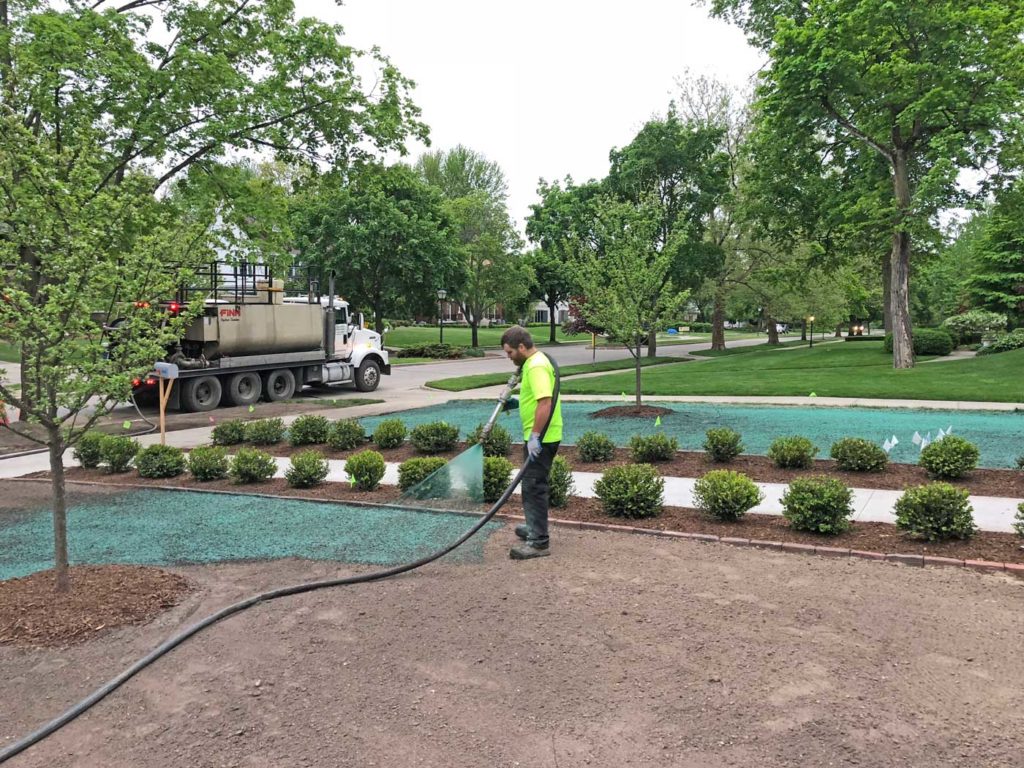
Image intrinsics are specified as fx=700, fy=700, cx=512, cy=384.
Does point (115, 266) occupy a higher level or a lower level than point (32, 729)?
higher

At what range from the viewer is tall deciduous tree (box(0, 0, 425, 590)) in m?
4.59

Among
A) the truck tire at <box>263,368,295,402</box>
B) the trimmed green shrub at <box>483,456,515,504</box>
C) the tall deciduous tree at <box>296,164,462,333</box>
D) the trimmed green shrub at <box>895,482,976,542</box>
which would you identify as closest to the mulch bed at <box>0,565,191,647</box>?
the trimmed green shrub at <box>483,456,515,504</box>

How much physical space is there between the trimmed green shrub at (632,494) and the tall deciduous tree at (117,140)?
13.9ft

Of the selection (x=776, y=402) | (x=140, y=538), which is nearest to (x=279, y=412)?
(x=140, y=538)

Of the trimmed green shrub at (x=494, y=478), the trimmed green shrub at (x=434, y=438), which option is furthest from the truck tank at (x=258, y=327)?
the trimmed green shrub at (x=494, y=478)

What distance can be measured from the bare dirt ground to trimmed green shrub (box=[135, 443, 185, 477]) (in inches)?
194

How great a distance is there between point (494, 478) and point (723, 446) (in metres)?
3.40

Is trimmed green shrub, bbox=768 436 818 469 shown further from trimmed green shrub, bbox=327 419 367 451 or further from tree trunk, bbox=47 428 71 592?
tree trunk, bbox=47 428 71 592

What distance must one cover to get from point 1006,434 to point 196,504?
12013mm

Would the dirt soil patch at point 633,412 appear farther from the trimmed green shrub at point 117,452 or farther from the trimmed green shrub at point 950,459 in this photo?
the trimmed green shrub at point 117,452

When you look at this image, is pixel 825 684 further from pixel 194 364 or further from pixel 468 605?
pixel 194 364

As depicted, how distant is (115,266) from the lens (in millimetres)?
4844

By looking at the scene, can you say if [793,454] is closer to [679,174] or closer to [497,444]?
[497,444]

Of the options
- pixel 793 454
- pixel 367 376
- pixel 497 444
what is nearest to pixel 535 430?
pixel 497 444
